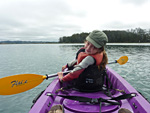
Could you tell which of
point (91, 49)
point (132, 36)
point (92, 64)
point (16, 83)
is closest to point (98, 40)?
point (91, 49)

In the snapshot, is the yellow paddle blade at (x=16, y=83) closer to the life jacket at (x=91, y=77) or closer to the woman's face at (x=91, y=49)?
the life jacket at (x=91, y=77)

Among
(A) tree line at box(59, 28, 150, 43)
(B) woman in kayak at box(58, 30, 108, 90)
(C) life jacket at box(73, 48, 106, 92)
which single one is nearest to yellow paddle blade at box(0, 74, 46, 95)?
(B) woman in kayak at box(58, 30, 108, 90)

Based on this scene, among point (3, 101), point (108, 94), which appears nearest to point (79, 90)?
point (108, 94)

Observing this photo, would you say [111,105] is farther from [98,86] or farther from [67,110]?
[67,110]

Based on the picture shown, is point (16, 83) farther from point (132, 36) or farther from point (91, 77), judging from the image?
point (132, 36)

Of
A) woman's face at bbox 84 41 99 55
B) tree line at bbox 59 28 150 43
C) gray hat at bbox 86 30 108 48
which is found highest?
tree line at bbox 59 28 150 43

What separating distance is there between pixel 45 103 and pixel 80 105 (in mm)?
610

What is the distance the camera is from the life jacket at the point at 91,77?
87.4 inches

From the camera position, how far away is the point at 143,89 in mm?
4625

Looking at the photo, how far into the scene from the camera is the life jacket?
2219 millimetres

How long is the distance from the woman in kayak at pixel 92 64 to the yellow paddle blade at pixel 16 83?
117cm

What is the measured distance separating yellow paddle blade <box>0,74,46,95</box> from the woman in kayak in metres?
1.17

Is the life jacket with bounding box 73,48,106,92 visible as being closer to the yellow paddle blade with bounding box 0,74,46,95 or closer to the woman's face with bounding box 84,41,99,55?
the woman's face with bounding box 84,41,99,55

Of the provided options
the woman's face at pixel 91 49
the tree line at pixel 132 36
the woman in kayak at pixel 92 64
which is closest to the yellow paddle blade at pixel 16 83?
the woman in kayak at pixel 92 64
